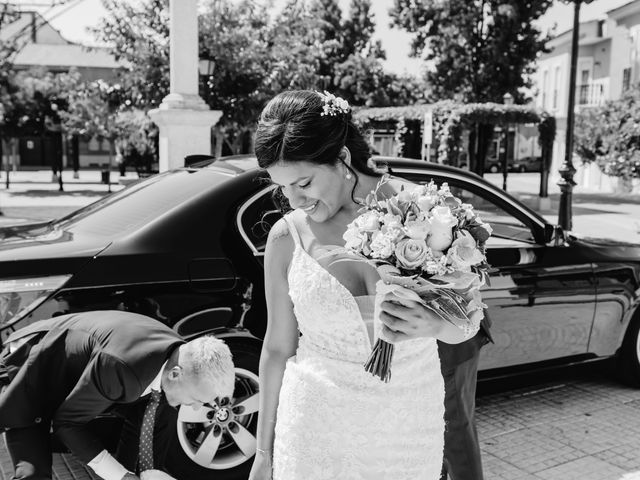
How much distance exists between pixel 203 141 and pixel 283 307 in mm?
7679

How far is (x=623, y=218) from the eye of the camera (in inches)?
805

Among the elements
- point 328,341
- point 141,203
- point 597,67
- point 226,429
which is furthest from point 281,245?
point 597,67

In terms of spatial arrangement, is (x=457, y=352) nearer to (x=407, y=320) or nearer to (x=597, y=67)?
(x=407, y=320)

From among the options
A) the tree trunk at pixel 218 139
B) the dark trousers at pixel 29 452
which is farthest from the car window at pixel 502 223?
the tree trunk at pixel 218 139

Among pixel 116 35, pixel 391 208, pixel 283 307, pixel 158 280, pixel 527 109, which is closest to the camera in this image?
pixel 391 208

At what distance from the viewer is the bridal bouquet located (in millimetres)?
1859

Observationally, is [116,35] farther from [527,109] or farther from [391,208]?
[391,208]

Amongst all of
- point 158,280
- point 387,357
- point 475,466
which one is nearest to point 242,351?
point 158,280

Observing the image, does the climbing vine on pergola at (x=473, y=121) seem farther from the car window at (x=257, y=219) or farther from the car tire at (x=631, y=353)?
the car window at (x=257, y=219)

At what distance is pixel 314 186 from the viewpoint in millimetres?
2148

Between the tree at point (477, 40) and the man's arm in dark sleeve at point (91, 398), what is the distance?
88.1 feet

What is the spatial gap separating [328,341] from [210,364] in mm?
908

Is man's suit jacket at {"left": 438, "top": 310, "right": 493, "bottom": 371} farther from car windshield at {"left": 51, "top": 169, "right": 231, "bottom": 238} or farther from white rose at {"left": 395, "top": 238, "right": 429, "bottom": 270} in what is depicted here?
car windshield at {"left": 51, "top": 169, "right": 231, "bottom": 238}

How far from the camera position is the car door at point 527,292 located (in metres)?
4.38
